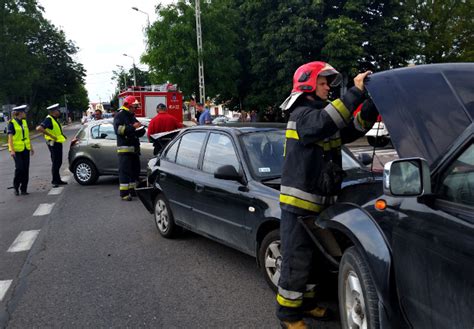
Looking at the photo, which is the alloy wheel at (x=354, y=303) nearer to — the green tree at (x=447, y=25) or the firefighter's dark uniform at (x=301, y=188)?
the firefighter's dark uniform at (x=301, y=188)

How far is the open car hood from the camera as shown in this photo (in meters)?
2.20

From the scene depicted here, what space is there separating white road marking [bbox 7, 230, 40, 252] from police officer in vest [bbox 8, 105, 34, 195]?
3645 millimetres

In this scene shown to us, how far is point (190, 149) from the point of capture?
216 inches

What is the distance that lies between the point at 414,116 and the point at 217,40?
22959 mm

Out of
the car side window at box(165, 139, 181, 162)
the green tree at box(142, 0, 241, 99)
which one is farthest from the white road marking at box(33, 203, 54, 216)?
the green tree at box(142, 0, 241, 99)

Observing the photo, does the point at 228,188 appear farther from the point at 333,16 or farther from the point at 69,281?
the point at 333,16

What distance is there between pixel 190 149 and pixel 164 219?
1052 mm

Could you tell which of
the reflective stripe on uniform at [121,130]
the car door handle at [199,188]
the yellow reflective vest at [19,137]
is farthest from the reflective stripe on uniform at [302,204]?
the yellow reflective vest at [19,137]

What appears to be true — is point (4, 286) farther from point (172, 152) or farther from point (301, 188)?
point (301, 188)

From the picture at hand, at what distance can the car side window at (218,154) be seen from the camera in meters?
4.69

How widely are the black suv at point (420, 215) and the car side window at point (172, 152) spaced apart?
11.1 feet

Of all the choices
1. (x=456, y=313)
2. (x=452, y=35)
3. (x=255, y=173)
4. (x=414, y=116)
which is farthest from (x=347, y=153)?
(x=452, y=35)

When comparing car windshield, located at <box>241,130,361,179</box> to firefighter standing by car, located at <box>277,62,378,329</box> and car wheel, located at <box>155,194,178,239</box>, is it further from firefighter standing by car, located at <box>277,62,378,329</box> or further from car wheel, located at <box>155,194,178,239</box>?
car wheel, located at <box>155,194,178,239</box>

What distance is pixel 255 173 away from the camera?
4340 millimetres
